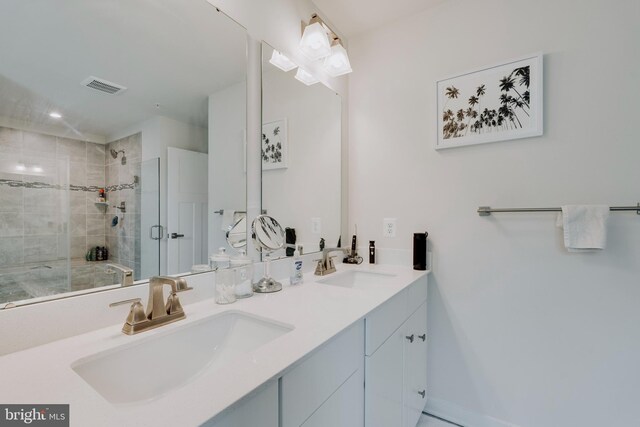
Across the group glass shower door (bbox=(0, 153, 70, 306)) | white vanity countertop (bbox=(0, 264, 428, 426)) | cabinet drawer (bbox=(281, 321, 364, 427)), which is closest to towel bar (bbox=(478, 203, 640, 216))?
white vanity countertop (bbox=(0, 264, 428, 426))

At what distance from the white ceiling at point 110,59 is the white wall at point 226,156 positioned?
63mm

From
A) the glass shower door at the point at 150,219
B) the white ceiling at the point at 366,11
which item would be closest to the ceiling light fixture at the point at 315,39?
the white ceiling at the point at 366,11

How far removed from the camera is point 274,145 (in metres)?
1.53

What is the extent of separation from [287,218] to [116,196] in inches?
34.1

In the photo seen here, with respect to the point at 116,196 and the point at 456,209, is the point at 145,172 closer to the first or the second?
the point at 116,196

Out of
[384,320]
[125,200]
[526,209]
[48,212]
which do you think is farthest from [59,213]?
[526,209]

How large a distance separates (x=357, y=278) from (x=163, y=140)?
1.30 meters

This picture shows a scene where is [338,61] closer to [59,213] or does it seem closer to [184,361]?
[59,213]

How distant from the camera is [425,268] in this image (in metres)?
1.74

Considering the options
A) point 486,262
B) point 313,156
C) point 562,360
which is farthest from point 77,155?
point 562,360

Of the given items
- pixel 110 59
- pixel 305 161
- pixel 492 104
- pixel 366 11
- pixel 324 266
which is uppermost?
pixel 366 11

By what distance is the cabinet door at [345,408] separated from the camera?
76 cm

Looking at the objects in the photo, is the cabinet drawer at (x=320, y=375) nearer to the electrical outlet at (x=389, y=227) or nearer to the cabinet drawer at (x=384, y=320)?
the cabinet drawer at (x=384, y=320)

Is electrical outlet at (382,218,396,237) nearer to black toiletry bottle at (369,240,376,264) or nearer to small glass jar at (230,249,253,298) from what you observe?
black toiletry bottle at (369,240,376,264)
